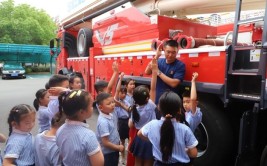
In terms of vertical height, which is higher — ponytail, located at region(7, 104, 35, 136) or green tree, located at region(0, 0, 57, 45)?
green tree, located at region(0, 0, 57, 45)

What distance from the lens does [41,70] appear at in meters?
30.5

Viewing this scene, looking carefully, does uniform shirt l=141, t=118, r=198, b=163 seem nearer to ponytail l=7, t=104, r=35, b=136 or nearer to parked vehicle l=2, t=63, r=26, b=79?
ponytail l=7, t=104, r=35, b=136

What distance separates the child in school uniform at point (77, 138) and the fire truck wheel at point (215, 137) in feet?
5.42

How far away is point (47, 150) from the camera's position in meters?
1.98

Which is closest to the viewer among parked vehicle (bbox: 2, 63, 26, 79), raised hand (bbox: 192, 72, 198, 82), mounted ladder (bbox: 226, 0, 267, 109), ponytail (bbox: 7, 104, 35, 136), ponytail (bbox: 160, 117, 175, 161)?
ponytail (bbox: 160, 117, 175, 161)

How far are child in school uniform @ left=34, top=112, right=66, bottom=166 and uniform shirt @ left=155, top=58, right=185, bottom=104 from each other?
4.94ft

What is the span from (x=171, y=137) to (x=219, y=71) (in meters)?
1.27

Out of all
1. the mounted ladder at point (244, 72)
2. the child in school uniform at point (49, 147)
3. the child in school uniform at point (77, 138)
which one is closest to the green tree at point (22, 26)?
the mounted ladder at point (244, 72)

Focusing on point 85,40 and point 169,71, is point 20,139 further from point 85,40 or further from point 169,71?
point 85,40

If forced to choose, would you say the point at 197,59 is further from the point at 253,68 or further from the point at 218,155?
the point at 218,155

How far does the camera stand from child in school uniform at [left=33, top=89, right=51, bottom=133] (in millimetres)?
2875

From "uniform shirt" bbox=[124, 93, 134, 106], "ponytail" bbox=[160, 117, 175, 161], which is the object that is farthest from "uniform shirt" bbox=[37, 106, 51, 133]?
"ponytail" bbox=[160, 117, 175, 161]

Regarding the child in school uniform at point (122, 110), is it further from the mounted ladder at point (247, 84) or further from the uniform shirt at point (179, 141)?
the uniform shirt at point (179, 141)

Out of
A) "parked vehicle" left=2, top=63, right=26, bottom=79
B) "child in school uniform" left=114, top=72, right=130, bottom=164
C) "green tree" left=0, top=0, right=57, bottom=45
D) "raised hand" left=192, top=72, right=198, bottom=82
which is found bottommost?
"parked vehicle" left=2, top=63, right=26, bottom=79
